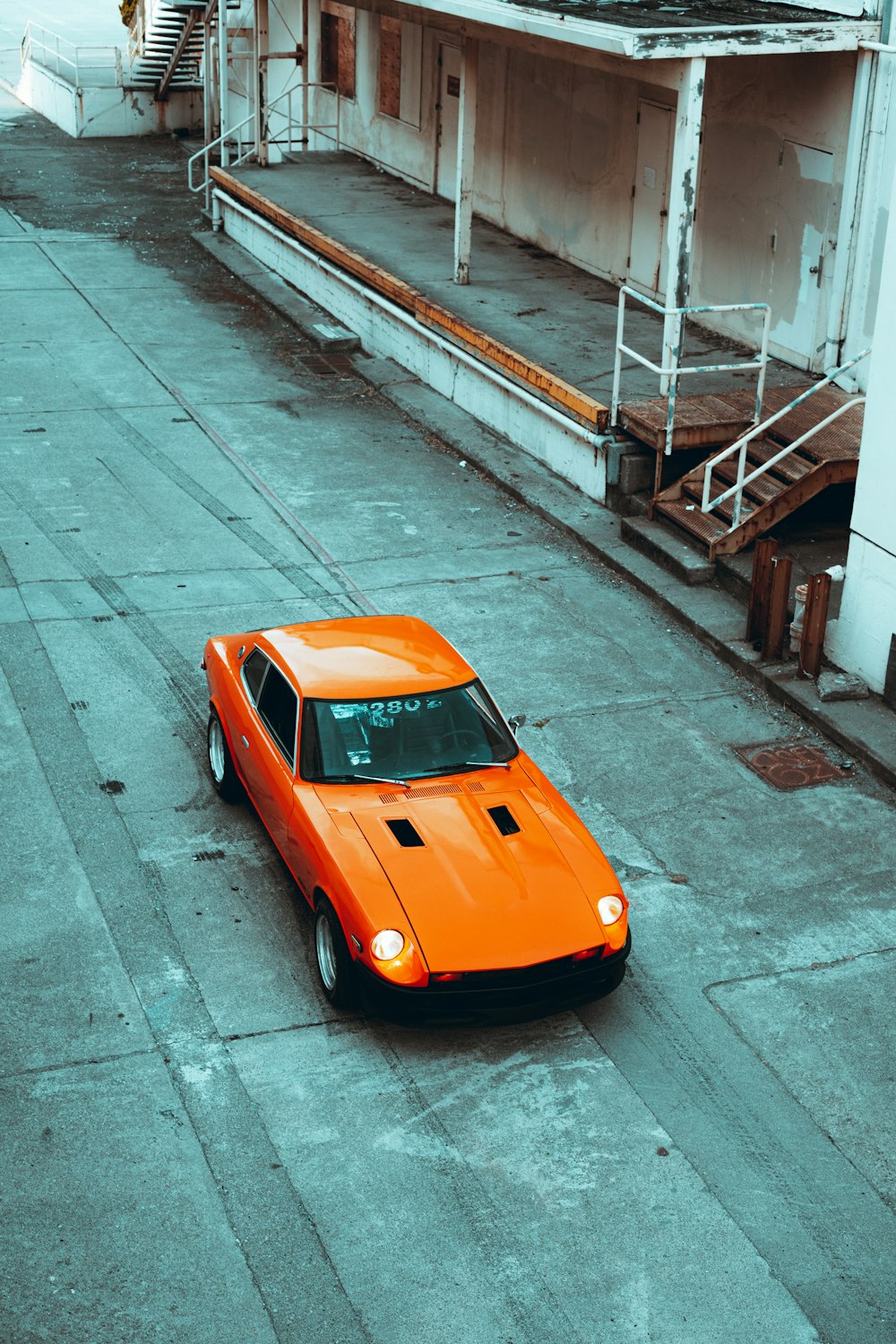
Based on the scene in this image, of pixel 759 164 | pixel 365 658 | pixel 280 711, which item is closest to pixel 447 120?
pixel 759 164

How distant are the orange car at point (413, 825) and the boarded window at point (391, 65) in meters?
16.6

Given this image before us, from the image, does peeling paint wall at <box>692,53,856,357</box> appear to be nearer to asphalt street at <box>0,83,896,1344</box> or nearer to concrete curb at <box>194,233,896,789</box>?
concrete curb at <box>194,233,896,789</box>

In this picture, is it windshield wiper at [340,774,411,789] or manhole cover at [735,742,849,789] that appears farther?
manhole cover at [735,742,849,789]

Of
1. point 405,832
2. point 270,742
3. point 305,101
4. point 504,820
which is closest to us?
point 405,832

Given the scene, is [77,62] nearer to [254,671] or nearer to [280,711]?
[254,671]

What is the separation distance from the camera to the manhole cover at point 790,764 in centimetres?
1043

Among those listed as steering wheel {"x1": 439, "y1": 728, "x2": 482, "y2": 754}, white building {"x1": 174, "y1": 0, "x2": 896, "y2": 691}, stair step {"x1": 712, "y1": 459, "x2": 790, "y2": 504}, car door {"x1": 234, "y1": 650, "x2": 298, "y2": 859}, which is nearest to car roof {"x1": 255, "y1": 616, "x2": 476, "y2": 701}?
car door {"x1": 234, "y1": 650, "x2": 298, "y2": 859}

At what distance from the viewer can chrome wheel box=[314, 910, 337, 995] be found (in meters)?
7.84

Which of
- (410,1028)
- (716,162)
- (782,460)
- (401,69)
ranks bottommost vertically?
(410,1028)

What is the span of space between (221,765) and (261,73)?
17262mm

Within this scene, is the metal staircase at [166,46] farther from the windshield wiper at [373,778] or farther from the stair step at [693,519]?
the windshield wiper at [373,778]

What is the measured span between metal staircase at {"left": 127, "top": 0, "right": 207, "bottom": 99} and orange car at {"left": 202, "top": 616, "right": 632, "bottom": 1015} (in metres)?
22.6

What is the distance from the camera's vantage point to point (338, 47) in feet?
84.6

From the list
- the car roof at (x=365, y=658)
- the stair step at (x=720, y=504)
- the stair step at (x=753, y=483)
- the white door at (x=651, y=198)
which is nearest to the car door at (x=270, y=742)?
the car roof at (x=365, y=658)
